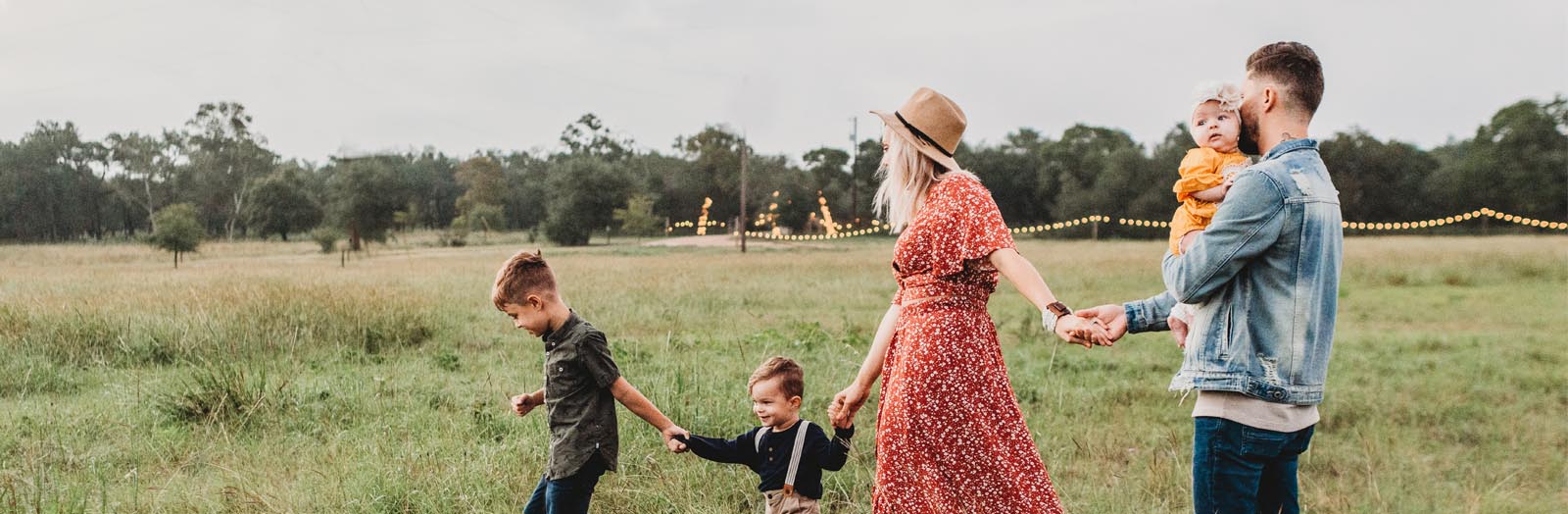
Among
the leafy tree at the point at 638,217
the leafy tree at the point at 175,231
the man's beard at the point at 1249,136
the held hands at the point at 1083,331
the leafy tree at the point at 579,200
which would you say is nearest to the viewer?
the man's beard at the point at 1249,136

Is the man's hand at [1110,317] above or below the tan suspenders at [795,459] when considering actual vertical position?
above

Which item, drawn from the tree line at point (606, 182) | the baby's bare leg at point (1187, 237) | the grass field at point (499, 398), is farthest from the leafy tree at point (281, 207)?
the baby's bare leg at point (1187, 237)

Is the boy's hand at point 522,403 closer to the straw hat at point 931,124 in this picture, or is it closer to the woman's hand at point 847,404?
the woman's hand at point 847,404

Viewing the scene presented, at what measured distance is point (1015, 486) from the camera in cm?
266

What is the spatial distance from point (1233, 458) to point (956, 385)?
0.76 m

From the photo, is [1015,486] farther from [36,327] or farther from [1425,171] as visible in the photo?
[1425,171]

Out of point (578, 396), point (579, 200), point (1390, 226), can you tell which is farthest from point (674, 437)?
point (1390, 226)

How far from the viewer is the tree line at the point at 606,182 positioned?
1683 centimetres

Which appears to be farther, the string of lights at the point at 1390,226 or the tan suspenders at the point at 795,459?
the string of lights at the point at 1390,226

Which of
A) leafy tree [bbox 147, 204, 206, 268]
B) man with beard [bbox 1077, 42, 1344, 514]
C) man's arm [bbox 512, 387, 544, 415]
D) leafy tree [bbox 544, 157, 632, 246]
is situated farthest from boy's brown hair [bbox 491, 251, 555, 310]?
leafy tree [bbox 544, 157, 632, 246]

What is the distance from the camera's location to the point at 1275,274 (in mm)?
2133

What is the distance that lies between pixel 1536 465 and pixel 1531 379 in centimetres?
338

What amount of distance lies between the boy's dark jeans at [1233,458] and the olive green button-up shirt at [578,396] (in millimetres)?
1711

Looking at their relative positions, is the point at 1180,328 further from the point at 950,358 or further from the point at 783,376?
the point at 783,376
